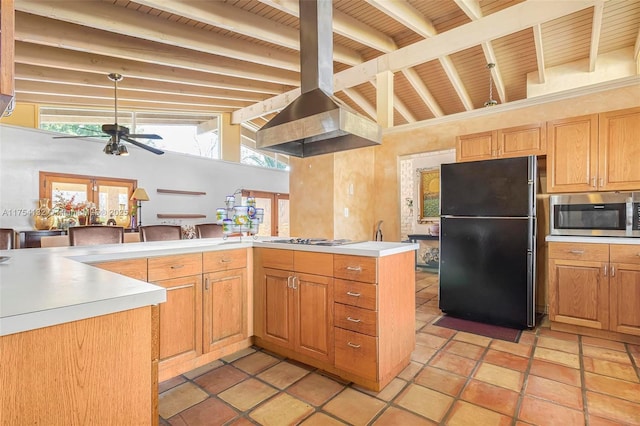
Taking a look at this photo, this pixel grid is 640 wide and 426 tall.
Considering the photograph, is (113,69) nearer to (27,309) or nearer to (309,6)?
(309,6)

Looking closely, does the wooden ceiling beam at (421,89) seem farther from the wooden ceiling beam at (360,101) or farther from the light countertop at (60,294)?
the light countertop at (60,294)

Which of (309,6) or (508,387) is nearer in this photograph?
(508,387)

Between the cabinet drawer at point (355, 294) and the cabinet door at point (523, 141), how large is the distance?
92.3 inches

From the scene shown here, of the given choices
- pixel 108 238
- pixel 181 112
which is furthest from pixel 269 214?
pixel 108 238

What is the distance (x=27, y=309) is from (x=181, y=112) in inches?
280

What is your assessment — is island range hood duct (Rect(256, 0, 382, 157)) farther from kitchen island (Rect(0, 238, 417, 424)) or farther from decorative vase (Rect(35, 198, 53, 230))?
decorative vase (Rect(35, 198, 53, 230))

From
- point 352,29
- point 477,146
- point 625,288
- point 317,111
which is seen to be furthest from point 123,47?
point 625,288

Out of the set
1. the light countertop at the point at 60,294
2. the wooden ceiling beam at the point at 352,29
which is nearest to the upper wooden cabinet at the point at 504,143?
the wooden ceiling beam at the point at 352,29

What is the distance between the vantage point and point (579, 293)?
8.90 feet

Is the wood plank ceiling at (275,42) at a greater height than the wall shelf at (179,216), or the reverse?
the wood plank ceiling at (275,42)

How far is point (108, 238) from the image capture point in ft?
8.66

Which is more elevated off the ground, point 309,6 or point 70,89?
point 70,89

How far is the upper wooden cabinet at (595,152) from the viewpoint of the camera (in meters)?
2.65

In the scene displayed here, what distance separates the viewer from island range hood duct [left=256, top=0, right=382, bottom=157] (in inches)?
80.0
